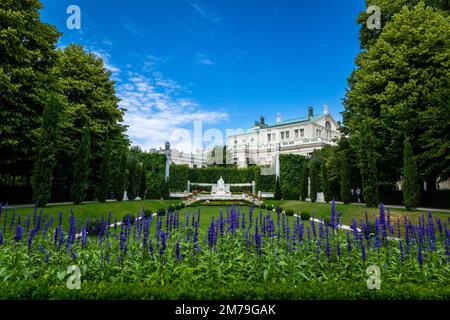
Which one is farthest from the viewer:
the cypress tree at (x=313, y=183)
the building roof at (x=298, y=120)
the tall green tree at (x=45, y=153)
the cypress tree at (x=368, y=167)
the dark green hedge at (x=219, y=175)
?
the building roof at (x=298, y=120)

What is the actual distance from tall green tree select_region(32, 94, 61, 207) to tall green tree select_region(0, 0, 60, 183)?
0.76m

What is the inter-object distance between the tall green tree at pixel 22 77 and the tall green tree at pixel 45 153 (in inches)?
29.7

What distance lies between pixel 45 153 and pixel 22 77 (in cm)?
484

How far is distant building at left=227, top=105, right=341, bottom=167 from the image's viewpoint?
59.7 m

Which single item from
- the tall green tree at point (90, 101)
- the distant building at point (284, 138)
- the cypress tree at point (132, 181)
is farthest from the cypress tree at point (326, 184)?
the distant building at point (284, 138)

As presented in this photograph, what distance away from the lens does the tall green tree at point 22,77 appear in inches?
599

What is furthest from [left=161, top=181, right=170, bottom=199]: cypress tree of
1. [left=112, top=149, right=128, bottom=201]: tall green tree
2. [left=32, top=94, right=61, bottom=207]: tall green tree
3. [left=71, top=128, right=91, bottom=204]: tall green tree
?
[left=32, top=94, right=61, bottom=207]: tall green tree

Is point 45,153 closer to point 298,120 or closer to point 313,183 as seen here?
point 313,183

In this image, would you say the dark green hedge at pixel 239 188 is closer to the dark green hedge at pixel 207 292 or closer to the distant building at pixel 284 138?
the distant building at pixel 284 138

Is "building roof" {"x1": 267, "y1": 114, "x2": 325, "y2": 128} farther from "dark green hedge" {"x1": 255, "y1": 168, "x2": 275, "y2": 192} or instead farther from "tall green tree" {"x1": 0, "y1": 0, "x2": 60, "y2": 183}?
"tall green tree" {"x1": 0, "y1": 0, "x2": 60, "y2": 183}

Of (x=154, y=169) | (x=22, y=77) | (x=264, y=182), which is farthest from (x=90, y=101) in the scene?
(x=264, y=182)

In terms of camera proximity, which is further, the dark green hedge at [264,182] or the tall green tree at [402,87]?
the dark green hedge at [264,182]

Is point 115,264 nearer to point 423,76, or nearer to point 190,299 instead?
point 190,299

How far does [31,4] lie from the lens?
17297 millimetres
